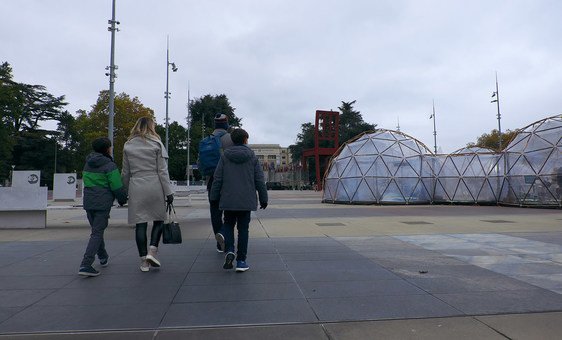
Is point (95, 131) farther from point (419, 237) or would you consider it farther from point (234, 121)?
point (419, 237)

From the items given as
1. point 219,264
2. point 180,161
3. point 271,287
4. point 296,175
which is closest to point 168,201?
point 219,264

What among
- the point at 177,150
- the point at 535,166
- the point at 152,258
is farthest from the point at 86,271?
the point at 177,150

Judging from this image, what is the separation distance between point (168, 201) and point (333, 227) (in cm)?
647

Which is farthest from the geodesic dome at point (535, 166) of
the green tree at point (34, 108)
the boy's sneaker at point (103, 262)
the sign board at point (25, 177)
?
the green tree at point (34, 108)

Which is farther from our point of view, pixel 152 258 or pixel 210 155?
pixel 210 155

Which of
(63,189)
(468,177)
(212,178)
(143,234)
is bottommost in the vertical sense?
(143,234)

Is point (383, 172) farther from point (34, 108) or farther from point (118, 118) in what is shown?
point (34, 108)

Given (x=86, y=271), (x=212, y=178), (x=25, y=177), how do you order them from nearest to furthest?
(x=86, y=271), (x=212, y=178), (x=25, y=177)

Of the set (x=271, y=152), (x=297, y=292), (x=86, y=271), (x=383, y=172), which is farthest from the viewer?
(x=271, y=152)

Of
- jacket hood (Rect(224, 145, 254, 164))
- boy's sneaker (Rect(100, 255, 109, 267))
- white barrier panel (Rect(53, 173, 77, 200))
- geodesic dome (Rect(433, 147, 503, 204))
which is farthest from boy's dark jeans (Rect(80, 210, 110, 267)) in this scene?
white barrier panel (Rect(53, 173, 77, 200))

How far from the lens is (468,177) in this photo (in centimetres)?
2423

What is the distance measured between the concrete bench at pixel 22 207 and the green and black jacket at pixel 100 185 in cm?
668

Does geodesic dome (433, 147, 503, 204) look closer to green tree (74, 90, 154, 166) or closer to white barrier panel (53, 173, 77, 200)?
white barrier panel (53, 173, 77, 200)

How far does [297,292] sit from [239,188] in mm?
1584
